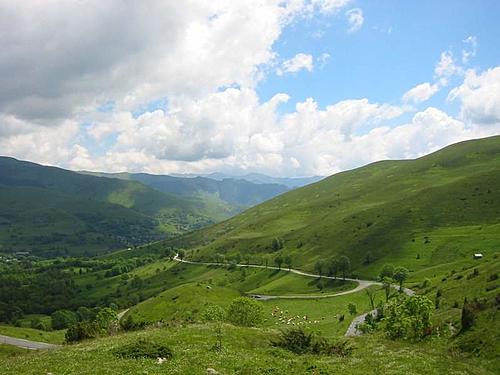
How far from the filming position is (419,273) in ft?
525

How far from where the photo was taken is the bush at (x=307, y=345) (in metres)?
37.8

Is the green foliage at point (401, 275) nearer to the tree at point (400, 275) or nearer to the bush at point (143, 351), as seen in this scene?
the tree at point (400, 275)

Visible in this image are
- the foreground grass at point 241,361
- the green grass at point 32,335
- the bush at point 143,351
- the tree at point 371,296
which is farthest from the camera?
the green grass at point 32,335

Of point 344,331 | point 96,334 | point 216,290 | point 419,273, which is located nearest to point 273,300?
point 216,290

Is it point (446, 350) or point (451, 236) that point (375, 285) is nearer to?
point (451, 236)

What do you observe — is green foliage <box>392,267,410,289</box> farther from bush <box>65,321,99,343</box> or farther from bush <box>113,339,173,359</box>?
bush <box>113,339,173,359</box>

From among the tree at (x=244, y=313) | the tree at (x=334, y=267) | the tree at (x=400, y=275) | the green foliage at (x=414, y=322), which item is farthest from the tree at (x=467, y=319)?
the tree at (x=334, y=267)

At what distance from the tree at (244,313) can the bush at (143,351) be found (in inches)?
1809

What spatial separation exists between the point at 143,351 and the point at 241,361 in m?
7.44

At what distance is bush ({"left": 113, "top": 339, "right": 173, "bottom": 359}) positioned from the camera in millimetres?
32375

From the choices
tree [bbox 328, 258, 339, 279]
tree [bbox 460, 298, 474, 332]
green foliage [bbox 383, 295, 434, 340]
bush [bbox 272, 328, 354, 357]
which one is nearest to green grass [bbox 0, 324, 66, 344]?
tree [bbox 328, 258, 339, 279]

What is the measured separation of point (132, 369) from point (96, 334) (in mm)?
22412

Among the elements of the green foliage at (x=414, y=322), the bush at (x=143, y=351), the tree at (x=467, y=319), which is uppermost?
the bush at (x=143, y=351)

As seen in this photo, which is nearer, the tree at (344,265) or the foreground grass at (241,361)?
the foreground grass at (241,361)
